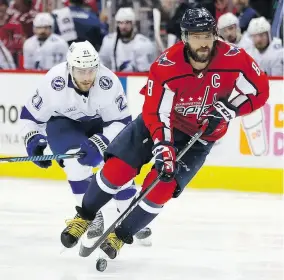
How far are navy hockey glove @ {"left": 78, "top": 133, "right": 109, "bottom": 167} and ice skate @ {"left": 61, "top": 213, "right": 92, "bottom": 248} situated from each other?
338mm

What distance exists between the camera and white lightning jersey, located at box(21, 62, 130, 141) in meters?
5.34

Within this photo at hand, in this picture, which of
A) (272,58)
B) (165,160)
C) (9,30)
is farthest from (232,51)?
(9,30)

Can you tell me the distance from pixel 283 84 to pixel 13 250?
2692 millimetres

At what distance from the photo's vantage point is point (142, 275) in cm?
477

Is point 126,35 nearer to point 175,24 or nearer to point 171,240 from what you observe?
point 175,24

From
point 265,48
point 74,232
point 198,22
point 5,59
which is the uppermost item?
point 198,22

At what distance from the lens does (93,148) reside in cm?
520

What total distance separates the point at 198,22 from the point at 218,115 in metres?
0.46

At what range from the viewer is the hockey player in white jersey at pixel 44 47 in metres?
8.56

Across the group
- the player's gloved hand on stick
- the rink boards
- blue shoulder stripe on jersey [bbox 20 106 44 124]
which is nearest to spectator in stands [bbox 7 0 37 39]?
the rink boards

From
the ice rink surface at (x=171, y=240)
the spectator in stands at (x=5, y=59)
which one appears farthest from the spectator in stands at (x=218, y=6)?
the ice rink surface at (x=171, y=240)

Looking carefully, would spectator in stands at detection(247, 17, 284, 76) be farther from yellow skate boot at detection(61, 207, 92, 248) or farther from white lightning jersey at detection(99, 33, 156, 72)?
yellow skate boot at detection(61, 207, 92, 248)

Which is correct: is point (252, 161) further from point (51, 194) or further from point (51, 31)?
point (51, 31)

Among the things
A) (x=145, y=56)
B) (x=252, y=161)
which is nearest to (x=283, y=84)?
(x=252, y=161)
